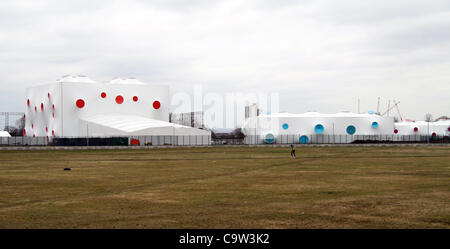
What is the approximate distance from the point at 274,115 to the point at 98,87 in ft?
123

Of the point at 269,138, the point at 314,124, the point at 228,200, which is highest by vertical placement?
the point at 314,124

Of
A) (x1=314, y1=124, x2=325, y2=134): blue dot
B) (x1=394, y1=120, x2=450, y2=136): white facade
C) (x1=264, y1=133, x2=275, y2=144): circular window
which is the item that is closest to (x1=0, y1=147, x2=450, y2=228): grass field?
(x1=264, y1=133, x2=275, y2=144): circular window

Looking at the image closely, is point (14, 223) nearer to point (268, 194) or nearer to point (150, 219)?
point (150, 219)

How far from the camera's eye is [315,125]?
394 feet

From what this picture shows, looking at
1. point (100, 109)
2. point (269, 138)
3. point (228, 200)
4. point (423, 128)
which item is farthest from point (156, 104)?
point (228, 200)

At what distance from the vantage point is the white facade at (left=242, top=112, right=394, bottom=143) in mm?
119250

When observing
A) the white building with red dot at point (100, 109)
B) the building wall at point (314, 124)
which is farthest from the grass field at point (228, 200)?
the building wall at point (314, 124)

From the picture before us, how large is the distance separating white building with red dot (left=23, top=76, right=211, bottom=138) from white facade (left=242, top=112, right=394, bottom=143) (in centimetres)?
2039

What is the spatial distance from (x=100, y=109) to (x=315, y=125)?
4424cm

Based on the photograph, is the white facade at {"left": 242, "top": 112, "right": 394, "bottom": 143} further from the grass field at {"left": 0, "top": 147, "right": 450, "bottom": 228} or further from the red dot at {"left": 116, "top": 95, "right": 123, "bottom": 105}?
the grass field at {"left": 0, "top": 147, "right": 450, "bottom": 228}

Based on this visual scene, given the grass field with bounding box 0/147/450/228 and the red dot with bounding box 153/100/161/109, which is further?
the red dot with bounding box 153/100/161/109

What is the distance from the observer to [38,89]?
393 feet

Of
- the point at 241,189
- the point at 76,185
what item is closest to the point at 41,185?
the point at 76,185

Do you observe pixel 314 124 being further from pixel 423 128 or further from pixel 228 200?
pixel 228 200
